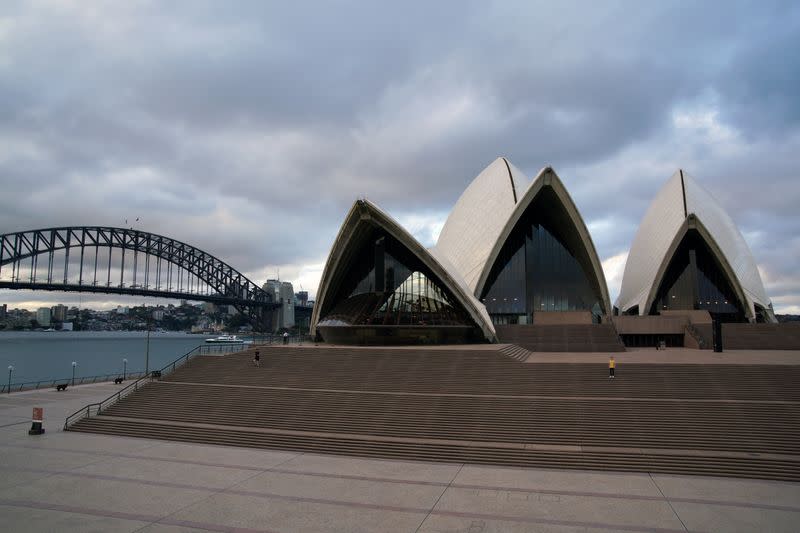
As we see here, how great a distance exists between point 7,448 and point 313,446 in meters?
8.76

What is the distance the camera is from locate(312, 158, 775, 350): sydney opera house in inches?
1162

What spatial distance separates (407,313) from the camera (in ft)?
95.7

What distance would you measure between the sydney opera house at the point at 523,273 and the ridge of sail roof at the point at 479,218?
0.34ft

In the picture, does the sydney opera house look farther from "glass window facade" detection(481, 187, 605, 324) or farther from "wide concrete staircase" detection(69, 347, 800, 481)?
"wide concrete staircase" detection(69, 347, 800, 481)

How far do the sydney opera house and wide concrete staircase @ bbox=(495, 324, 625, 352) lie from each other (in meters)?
0.22

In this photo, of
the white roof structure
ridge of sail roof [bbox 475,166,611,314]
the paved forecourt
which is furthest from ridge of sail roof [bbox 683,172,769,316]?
the paved forecourt

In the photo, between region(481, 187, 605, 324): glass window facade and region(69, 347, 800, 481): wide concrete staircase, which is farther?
region(481, 187, 605, 324): glass window facade

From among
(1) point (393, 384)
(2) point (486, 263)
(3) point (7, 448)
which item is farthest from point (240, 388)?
(2) point (486, 263)

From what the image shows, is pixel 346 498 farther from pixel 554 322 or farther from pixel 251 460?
pixel 554 322

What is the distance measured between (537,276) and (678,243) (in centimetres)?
1022

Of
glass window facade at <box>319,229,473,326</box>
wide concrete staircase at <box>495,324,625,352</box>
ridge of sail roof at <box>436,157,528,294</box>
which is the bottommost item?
wide concrete staircase at <box>495,324,625,352</box>

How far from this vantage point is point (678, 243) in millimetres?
37781

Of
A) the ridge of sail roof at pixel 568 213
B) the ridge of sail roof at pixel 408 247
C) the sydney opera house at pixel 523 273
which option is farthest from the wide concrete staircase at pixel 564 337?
the ridge of sail roof at pixel 568 213

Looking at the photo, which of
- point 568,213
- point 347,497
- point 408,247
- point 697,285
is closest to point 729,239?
point 697,285
